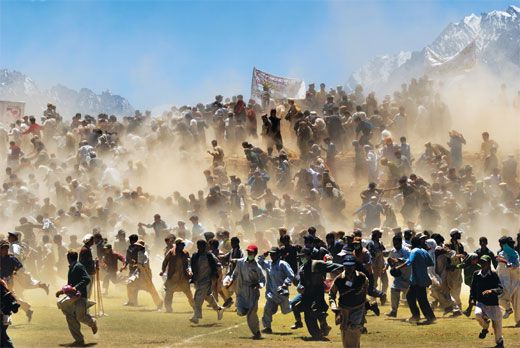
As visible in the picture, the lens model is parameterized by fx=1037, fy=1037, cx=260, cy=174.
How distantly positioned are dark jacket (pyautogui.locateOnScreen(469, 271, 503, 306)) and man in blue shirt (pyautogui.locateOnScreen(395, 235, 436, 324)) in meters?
2.70

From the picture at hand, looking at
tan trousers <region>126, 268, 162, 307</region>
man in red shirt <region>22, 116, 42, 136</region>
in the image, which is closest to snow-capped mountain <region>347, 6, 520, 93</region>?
man in red shirt <region>22, 116, 42, 136</region>

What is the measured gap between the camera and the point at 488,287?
62.3ft

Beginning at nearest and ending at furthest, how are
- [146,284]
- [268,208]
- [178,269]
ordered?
[178,269], [146,284], [268,208]

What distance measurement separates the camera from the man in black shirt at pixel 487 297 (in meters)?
18.9

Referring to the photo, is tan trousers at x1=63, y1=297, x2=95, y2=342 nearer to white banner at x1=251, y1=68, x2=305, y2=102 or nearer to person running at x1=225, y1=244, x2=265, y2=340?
person running at x1=225, y1=244, x2=265, y2=340

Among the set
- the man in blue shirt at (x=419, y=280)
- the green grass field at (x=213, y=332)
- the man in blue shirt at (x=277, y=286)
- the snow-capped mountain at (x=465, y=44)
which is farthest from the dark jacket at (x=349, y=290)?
the snow-capped mountain at (x=465, y=44)

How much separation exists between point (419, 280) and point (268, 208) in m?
12.8

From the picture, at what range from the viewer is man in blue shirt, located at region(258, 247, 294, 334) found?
68.0ft

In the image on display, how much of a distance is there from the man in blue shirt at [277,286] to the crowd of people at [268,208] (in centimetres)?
4

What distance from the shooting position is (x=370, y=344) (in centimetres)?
1947

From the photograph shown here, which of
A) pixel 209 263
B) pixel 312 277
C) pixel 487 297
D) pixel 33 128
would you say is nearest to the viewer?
pixel 487 297

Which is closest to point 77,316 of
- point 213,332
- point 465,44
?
point 213,332

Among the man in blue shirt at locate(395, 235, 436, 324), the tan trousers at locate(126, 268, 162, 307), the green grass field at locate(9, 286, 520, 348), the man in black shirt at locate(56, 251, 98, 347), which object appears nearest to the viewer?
the man in black shirt at locate(56, 251, 98, 347)

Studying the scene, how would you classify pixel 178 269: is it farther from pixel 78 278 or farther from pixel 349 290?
pixel 349 290
